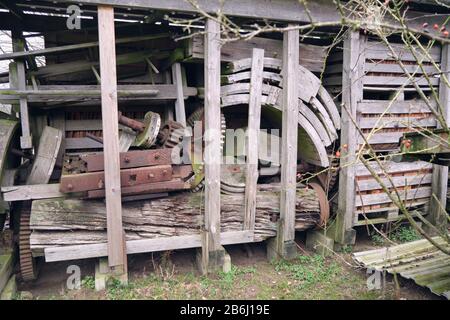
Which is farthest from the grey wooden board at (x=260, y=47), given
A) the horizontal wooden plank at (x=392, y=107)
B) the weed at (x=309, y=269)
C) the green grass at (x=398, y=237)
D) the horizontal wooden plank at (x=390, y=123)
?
the green grass at (x=398, y=237)

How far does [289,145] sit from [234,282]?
1.74 meters

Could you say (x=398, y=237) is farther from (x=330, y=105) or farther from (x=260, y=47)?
(x=260, y=47)

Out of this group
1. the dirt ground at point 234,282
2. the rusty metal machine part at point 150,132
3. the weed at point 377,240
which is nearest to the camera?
the dirt ground at point 234,282

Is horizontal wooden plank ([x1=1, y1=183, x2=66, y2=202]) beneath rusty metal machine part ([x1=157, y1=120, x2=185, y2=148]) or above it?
beneath

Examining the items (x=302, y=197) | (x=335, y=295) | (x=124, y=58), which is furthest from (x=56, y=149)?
(x=335, y=295)

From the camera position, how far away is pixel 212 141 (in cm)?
Answer: 416

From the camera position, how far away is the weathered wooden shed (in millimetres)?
3873

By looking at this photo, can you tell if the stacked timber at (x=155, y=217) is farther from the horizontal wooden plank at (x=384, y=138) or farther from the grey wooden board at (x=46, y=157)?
the horizontal wooden plank at (x=384, y=138)

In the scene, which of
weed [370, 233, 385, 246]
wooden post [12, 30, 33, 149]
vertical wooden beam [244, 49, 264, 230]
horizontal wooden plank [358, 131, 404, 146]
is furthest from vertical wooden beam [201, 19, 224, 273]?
weed [370, 233, 385, 246]

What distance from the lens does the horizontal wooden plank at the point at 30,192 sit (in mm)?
3818

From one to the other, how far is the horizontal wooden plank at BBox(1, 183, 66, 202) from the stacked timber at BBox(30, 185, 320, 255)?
72 millimetres

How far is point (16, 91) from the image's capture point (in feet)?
13.0

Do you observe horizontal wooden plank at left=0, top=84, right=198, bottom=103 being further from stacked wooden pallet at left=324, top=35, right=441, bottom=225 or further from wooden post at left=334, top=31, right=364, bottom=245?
stacked wooden pallet at left=324, top=35, right=441, bottom=225

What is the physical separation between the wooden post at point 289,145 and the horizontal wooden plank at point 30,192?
8.52ft
